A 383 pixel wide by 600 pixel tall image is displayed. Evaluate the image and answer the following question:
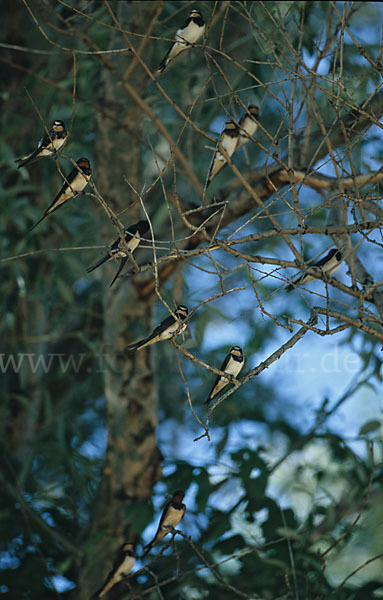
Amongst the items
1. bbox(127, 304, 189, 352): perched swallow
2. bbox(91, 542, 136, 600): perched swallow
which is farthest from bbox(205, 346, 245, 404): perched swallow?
bbox(91, 542, 136, 600): perched swallow

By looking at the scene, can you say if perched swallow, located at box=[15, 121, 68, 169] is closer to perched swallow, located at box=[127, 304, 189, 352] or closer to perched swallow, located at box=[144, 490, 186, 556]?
perched swallow, located at box=[127, 304, 189, 352]

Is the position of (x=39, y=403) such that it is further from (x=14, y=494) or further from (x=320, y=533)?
(x=320, y=533)

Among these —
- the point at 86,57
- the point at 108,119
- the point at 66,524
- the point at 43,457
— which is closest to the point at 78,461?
the point at 66,524

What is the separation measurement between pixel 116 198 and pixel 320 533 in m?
2.22

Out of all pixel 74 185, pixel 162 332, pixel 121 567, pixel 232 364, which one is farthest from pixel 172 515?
pixel 74 185

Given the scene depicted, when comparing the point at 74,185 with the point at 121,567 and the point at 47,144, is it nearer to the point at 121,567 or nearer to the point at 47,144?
the point at 47,144

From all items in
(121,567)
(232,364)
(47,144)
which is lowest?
(121,567)

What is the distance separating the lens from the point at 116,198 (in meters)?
3.91

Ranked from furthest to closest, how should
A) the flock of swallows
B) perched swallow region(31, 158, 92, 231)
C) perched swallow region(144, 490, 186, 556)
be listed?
perched swallow region(144, 490, 186, 556), the flock of swallows, perched swallow region(31, 158, 92, 231)

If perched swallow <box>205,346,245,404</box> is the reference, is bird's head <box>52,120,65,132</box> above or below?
above

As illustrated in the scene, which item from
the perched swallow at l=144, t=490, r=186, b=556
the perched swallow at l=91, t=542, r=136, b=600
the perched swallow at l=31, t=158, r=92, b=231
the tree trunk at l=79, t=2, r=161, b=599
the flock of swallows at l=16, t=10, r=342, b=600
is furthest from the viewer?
the tree trunk at l=79, t=2, r=161, b=599

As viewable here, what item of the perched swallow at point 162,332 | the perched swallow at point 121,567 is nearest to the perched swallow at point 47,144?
the perched swallow at point 162,332

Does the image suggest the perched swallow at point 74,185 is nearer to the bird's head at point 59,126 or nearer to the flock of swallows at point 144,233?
the flock of swallows at point 144,233

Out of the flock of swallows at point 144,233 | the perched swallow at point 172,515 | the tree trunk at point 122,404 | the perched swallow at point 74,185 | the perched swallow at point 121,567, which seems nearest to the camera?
the perched swallow at point 74,185
